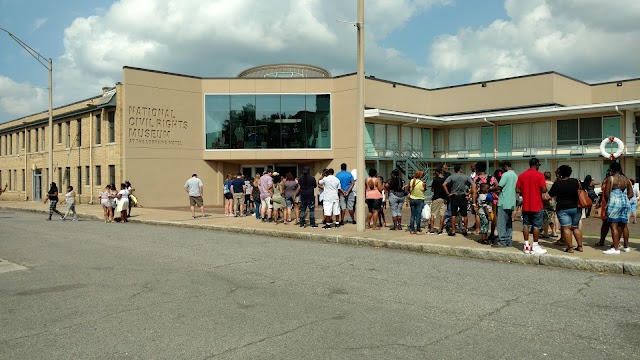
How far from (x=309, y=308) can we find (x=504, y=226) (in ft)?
19.1

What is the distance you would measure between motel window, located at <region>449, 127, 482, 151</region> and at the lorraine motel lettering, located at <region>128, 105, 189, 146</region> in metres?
17.5

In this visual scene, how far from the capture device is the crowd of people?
975cm

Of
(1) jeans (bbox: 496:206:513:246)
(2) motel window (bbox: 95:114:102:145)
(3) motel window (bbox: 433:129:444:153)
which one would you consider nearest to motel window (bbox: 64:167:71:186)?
(2) motel window (bbox: 95:114:102:145)

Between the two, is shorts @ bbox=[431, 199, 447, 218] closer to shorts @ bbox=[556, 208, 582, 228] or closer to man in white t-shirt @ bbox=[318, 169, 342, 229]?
man in white t-shirt @ bbox=[318, 169, 342, 229]

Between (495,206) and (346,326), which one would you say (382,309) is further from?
(495,206)

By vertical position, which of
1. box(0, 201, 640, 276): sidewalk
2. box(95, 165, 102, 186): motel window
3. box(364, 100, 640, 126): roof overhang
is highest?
box(364, 100, 640, 126): roof overhang

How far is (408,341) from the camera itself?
5.11 metres

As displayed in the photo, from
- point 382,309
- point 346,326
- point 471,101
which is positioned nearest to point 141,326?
point 346,326

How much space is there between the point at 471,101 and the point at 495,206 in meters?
26.6

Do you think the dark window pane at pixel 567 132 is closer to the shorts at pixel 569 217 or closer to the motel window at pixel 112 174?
the shorts at pixel 569 217

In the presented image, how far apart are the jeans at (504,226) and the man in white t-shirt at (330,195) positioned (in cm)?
492

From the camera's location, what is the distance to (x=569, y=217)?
9734 mm

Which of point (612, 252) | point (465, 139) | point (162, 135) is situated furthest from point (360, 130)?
point (465, 139)

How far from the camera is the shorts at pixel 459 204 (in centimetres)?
1212
